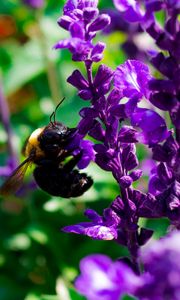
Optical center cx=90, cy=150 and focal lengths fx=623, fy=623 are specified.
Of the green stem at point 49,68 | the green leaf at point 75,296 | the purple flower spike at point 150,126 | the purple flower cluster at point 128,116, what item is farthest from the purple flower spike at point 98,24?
the green stem at point 49,68

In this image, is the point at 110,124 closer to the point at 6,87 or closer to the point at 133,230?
the point at 133,230

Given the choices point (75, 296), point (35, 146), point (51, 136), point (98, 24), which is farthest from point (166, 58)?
point (75, 296)

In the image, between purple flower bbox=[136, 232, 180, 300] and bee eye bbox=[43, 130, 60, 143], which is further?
bee eye bbox=[43, 130, 60, 143]

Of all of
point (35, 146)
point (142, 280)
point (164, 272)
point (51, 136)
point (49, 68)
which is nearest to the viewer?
point (164, 272)

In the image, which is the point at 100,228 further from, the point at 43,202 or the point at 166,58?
the point at 43,202

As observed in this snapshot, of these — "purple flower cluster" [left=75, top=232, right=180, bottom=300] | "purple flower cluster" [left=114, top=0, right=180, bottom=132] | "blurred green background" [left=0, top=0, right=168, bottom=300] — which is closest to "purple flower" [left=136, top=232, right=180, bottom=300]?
"purple flower cluster" [left=75, top=232, right=180, bottom=300]

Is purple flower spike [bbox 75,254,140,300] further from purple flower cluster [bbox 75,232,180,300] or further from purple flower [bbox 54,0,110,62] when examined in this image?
purple flower [bbox 54,0,110,62]

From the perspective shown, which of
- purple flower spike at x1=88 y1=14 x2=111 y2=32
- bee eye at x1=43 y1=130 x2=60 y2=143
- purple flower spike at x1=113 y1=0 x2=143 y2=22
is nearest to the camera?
purple flower spike at x1=113 y1=0 x2=143 y2=22

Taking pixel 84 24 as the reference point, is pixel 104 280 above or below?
below
